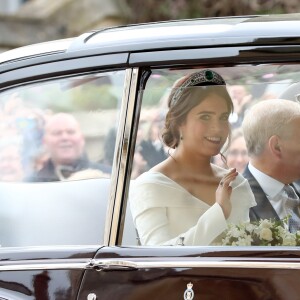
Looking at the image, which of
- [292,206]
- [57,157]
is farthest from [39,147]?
[292,206]

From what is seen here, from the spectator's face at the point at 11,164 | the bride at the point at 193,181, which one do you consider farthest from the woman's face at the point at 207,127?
the spectator's face at the point at 11,164

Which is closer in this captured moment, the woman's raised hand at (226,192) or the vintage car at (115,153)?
the vintage car at (115,153)

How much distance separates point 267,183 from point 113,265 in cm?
61

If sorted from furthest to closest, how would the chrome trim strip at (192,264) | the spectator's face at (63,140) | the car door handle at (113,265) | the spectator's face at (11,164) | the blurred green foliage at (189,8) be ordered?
the blurred green foliage at (189,8) → the spectator's face at (11,164) → the spectator's face at (63,140) → the car door handle at (113,265) → the chrome trim strip at (192,264)

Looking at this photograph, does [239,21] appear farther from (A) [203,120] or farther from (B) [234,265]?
(B) [234,265]

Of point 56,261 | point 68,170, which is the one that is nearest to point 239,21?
point 68,170

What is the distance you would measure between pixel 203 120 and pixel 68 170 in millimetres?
564

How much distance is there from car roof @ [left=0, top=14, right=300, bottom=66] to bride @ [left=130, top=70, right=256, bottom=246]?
14 centimetres

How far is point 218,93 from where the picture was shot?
3543 millimetres

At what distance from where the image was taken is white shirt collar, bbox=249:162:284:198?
348 centimetres

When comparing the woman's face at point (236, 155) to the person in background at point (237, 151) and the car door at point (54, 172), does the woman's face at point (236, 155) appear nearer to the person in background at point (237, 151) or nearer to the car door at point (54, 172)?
the person in background at point (237, 151)

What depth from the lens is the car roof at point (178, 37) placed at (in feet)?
11.3

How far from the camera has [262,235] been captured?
134 inches

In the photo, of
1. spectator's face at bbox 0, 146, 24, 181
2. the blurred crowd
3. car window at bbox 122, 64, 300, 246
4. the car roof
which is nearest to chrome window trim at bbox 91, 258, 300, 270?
car window at bbox 122, 64, 300, 246
